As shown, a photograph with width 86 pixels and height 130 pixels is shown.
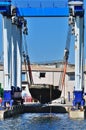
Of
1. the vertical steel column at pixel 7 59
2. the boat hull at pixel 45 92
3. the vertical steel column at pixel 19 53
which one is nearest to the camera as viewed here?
the vertical steel column at pixel 7 59

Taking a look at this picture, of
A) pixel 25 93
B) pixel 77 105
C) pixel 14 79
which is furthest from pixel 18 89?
pixel 25 93

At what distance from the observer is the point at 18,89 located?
219ft

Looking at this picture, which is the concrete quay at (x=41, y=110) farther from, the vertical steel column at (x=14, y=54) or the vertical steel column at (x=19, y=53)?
the vertical steel column at (x=19, y=53)

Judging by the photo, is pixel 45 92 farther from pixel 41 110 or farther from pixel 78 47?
pixel 78 47

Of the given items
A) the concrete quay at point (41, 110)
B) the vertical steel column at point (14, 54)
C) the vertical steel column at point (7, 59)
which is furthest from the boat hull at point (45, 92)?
the vertical steel column at point (7, 59)

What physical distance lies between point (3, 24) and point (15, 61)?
23.8 feet

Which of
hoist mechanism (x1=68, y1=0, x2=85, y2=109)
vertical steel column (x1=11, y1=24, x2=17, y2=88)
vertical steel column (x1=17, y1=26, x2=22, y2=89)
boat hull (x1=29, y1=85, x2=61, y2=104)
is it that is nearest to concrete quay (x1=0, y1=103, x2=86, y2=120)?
boat hull (x1=29, y1=85, x2=61, y2=104)

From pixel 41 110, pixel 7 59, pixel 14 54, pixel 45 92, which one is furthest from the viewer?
pixel 45 92

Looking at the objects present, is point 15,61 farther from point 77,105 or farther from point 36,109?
point 77,105

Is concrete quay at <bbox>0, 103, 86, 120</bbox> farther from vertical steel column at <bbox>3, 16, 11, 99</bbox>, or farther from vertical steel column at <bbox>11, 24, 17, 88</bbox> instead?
vertical steel column at <bbox>11, 24, 17, 88</bbox>

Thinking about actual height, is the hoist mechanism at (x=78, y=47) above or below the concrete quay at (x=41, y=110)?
above

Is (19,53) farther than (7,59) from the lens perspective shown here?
Yes

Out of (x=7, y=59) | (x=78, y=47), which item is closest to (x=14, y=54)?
(x=7, y=59)

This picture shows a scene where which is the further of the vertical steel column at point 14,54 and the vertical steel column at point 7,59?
the vertical steel column at point 14,54
